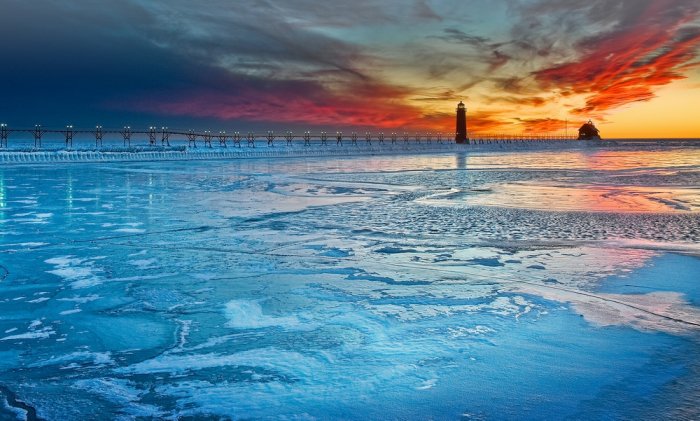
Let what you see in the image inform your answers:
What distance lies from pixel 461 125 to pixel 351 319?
85.9m

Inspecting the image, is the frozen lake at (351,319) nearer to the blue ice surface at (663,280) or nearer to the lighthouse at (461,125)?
the blue ice surface at (663,280)

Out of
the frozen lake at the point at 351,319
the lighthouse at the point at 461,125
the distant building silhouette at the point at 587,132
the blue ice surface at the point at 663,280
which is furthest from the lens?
the distant building silhouette at the point at 587,132

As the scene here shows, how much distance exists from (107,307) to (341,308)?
5.92 ft

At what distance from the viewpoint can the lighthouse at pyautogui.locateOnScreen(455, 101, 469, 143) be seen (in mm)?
86562

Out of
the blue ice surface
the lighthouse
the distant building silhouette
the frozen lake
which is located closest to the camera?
the frozen lake

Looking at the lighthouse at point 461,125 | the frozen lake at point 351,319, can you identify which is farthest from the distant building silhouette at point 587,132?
the frozen lake at point 351,319

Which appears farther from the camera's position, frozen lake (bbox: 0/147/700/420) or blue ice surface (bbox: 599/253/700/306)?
blue ice surface (bbox: 599/253/700/306)

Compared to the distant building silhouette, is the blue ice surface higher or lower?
lower

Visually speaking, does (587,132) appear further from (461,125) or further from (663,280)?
(663,280)

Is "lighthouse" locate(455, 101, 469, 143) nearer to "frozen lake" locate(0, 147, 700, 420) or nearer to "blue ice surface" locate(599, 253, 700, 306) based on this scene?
"frozen lake" locate(0, 147, 700, 420)

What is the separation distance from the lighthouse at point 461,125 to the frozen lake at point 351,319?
259ft

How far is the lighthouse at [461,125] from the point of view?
86.6 metres

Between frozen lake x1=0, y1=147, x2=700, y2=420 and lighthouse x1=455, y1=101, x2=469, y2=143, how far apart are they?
79.0 metres

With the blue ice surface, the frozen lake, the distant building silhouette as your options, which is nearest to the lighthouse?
the distant building silhouette
